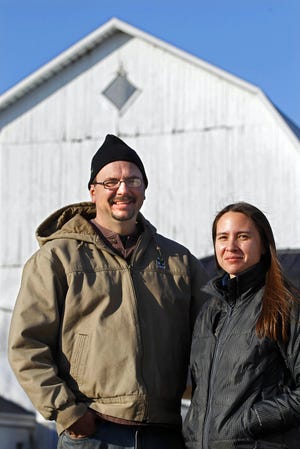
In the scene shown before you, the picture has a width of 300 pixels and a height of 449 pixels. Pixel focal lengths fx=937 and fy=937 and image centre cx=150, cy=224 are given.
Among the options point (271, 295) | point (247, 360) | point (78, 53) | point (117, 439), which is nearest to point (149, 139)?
point (78, 53)

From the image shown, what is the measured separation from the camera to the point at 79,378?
4.11 m

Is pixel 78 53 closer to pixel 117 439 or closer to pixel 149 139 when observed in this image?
pixel 149 139

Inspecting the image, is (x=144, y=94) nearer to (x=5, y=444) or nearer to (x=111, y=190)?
(x=5, y=444)

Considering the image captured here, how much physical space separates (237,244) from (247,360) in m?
0.54

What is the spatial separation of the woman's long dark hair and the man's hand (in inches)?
33.5

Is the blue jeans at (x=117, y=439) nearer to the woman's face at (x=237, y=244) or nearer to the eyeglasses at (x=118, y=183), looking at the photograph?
the woman's face at (x=237, y=244)

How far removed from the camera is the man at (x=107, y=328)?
13.3 feet

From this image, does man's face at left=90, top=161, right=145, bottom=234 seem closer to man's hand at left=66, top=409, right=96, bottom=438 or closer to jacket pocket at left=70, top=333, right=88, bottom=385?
jacket pocket at left=70, top=333, right=88, bottom=385

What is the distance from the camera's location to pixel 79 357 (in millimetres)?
4109

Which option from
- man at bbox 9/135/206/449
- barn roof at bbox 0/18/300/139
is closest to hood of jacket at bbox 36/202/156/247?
man at bbox 9/135/206/449

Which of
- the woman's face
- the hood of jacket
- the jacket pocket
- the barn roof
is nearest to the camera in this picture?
the woman's face

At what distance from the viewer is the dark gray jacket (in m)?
3.65

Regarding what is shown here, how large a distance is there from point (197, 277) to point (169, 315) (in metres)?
0.36

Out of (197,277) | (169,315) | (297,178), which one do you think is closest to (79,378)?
(169,315)
